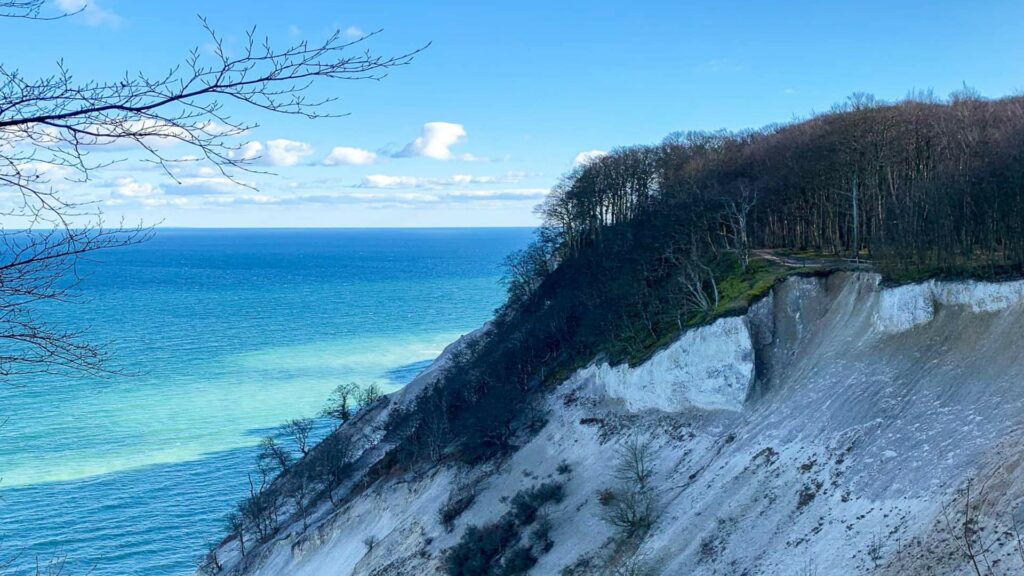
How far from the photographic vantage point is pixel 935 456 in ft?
80.8

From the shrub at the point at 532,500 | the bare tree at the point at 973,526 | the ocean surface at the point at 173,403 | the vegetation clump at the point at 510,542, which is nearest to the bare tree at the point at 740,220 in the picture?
the shrub at the point at 532,500

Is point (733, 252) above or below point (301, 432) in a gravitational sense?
above

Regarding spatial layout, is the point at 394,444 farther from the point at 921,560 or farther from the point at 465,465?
the point at 921,560

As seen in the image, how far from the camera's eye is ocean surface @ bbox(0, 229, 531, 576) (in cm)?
4072

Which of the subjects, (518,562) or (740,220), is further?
(740,220)

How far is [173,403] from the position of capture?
63.8 metres

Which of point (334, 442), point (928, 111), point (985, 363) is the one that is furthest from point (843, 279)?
point (334, 442)

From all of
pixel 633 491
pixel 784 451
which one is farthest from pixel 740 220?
pixel 633 491

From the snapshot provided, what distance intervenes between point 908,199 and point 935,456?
14.4 m

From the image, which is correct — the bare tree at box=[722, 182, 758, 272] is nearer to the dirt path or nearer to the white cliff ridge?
the dirt path

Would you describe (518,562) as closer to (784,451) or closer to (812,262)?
(784,451)

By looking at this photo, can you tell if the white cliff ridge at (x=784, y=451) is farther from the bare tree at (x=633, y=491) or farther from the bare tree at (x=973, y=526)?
the bare tree at (x=633, y=491)

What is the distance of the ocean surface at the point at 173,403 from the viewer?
134 feet

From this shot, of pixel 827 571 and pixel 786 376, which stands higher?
pixel 786 376
